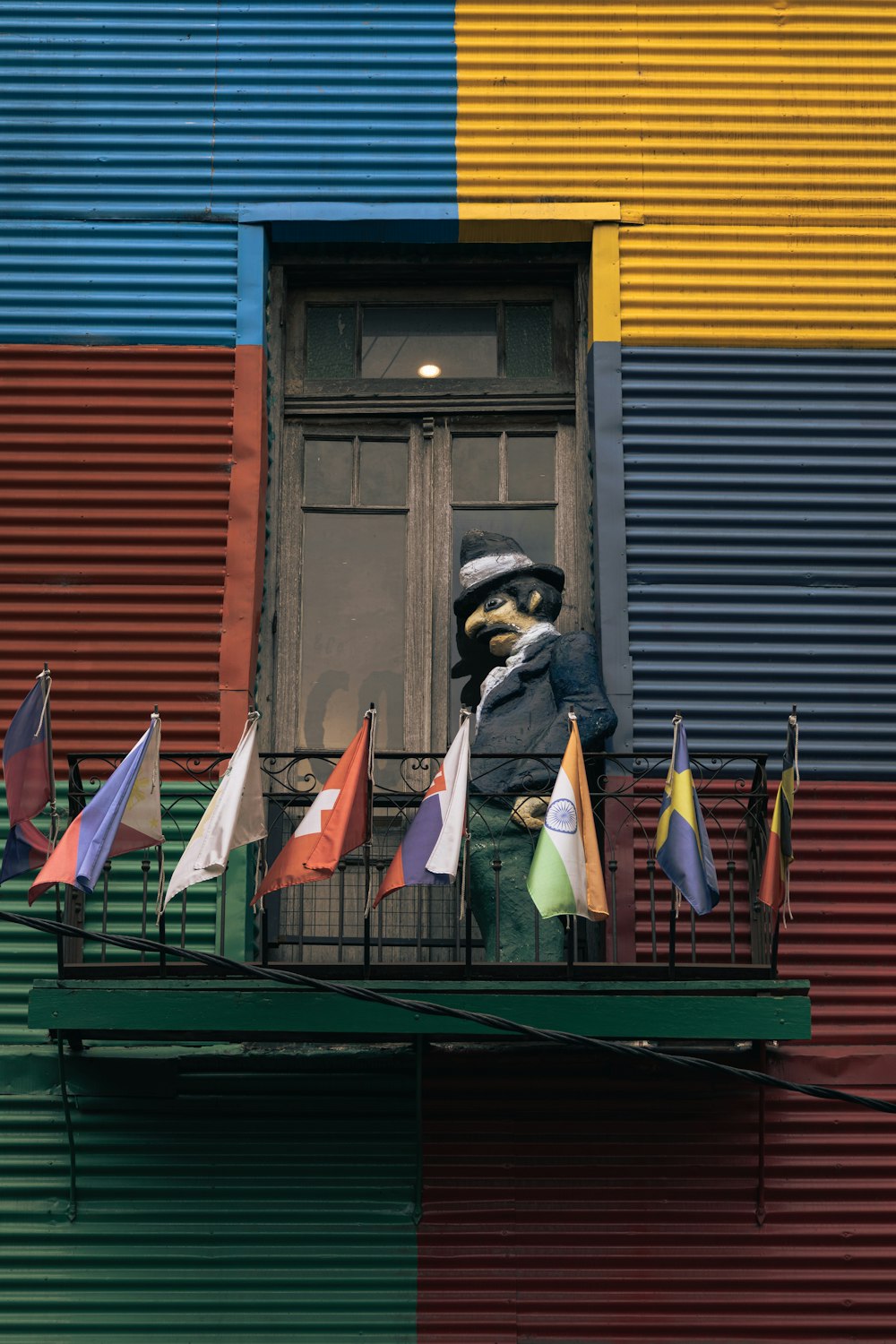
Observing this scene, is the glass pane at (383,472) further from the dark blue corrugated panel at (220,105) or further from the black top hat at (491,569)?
the dark blue corrugated panel at (220,105)

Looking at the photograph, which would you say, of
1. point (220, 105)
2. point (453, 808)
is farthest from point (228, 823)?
point (220, 105)

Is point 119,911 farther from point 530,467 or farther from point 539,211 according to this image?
point 539,211

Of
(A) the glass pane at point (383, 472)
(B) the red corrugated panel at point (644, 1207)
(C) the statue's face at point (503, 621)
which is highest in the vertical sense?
(A) the glass pane at point (383, 472)

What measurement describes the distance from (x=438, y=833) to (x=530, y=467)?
320cm

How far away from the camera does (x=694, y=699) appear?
34.4ft

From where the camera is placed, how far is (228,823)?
899 centimetres

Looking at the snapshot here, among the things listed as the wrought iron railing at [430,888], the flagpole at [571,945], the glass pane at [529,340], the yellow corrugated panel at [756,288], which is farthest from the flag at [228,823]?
the yellow corrugated panel at [756,288]

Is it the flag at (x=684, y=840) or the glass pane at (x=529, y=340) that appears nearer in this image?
the flag at (x=684, y=840)

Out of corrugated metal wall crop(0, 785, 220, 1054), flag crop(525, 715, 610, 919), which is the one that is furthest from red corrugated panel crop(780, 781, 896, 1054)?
corrugated metal wall crop(0, 785, 220, 1054)

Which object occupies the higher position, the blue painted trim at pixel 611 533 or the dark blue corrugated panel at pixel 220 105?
the dark blue corrugated panel at pixel 220 105

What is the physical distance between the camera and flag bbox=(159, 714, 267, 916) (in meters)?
8.95

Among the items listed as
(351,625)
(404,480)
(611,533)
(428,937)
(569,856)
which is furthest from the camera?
(404,480)

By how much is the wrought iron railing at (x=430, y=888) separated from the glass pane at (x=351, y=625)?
1.29ft

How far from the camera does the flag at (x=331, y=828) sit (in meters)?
8.86
